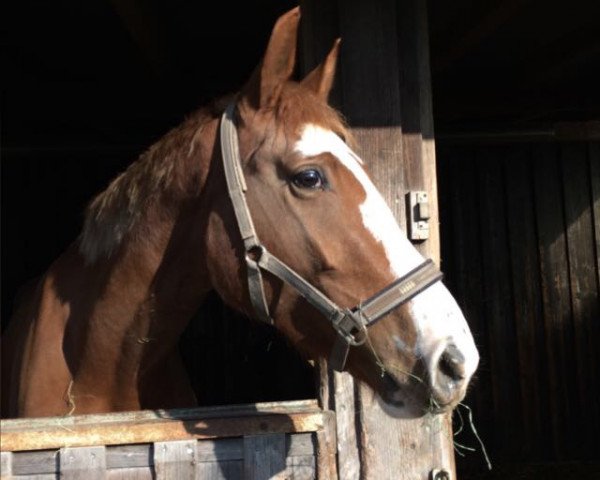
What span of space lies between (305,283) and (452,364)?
1.35 feet

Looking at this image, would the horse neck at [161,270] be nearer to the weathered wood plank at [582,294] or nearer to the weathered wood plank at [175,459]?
the weathered wood plank at [175,459]

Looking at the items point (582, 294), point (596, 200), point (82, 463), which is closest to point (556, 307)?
point (582, 294)

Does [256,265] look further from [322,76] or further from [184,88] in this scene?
[184,88]

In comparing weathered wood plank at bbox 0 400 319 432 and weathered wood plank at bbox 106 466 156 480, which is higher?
weathered wood plank at bbox 0 400 319 432

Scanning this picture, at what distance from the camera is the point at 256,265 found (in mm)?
1933

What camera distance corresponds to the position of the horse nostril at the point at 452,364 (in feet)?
5.57

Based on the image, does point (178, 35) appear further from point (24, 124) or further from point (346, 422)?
point (346, 422)

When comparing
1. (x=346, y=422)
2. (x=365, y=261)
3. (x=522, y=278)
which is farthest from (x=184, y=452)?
(x=522, y=278)

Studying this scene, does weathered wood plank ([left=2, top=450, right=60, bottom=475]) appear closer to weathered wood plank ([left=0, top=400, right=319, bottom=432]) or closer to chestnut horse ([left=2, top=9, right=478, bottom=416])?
weathered wood plank ([left=0, top=400, right=319, bottom=432])

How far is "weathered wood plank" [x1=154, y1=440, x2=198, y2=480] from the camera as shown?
74.3 inches

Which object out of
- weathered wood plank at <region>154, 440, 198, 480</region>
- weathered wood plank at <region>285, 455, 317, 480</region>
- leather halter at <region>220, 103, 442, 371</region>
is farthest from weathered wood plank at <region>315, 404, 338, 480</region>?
weathered wood plank at <region>154, 440, 198, 480</region>

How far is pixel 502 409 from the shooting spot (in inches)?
229

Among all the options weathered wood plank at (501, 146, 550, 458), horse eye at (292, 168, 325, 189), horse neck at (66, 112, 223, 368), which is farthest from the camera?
weathered wood plank at (501, 146, 550, 458)

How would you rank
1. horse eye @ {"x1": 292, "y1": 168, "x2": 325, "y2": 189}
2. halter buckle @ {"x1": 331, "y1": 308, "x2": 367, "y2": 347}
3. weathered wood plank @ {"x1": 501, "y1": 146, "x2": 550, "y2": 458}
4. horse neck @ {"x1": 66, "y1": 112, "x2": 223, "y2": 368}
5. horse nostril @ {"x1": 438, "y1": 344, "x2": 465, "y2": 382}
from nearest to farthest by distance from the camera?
horse nostril @ {"x1": 438, "y1": 344, "x2": 465, "y2": 382}
halter buckle @ {"x1": 331, "y1": 308, "x2": 367, "y2": 347}
horse eye @ {"x1": 292, "y1": 168, "x2": 325, "y2": 189}
horse neck @ {"x1": 66, "y1": 112, "x2": 223, "y2": 368}
weathered wood plank @ {"x1": 501, "y1": 146, "x2": 550, "y2": 458}
